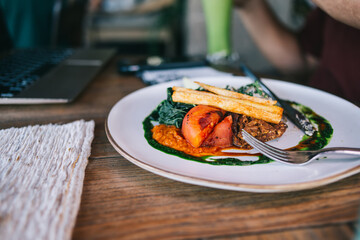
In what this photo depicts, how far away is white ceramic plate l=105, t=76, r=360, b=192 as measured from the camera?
52 centimetres

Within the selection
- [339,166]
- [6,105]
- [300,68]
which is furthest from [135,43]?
[339,166]

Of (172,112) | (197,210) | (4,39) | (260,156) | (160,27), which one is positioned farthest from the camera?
(160,27)

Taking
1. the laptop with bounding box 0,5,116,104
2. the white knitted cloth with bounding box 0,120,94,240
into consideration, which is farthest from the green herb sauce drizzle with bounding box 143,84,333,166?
the laptop with bounding box 0,5,116,104

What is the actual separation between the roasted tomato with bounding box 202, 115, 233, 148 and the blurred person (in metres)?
0.64

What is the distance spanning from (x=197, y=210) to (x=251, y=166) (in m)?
0.16

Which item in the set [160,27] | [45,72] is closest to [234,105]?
[45,72]

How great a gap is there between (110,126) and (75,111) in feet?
1.09

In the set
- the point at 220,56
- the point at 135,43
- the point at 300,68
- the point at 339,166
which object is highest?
the point at 339,166

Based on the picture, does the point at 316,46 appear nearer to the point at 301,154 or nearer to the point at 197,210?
the point at 301,154

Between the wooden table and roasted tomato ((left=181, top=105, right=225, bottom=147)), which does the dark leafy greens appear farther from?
the wooden table

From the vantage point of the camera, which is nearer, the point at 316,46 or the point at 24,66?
the point at 24,66

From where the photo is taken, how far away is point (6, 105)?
103 cm

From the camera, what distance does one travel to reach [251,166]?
0.61 metres

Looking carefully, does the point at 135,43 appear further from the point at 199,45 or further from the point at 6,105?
the point at 6,105
